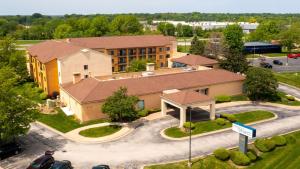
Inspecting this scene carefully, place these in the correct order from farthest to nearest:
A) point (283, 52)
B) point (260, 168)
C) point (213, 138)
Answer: point (283, 52)
point (213, 138)
point (260, 168)

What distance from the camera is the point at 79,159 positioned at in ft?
127

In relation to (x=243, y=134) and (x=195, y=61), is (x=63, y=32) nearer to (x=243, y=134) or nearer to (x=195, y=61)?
(x=195, y=61)

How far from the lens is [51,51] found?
73812 mm

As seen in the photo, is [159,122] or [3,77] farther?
[159,122]

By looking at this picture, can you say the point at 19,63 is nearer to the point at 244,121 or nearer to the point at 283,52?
the point at 244,121

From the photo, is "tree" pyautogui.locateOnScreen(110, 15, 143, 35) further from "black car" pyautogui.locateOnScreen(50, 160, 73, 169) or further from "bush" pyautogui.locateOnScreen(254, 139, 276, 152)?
"black car" pyautogui.locateOnScreen(50, 160, 73, 169)

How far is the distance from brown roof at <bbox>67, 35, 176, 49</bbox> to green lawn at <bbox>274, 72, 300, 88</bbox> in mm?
35085

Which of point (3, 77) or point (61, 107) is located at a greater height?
point (3, 77)

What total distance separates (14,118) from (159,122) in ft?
71.7

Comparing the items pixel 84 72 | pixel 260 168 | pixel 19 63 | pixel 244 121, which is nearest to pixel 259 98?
pixel 244 121

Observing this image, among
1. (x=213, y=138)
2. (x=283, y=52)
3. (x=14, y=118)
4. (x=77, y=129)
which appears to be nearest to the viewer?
(x=14, y=118)

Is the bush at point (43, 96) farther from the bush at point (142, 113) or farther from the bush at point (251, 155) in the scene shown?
the bush at point (251, 155)

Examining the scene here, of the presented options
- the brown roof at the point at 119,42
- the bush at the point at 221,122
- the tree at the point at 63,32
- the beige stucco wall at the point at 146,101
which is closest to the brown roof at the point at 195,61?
the brown roof at the point at 119,42

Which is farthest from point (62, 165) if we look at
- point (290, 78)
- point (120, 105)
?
point (290, 78)
